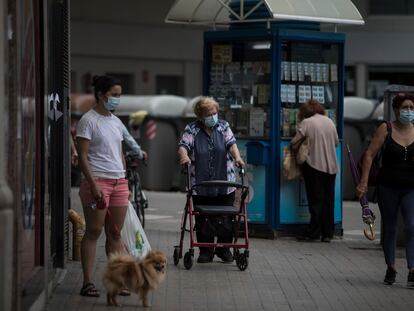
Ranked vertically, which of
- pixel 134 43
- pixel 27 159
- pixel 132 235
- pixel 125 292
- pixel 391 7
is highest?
pixel 391 7

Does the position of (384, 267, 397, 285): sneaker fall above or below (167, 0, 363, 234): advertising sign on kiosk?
below

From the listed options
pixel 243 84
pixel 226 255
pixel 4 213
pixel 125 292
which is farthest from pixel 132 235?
pixel 243 84

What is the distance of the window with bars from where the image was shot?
33.5 m

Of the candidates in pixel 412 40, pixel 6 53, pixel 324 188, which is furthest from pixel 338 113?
pixel 412 40

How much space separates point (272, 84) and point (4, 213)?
304 inches

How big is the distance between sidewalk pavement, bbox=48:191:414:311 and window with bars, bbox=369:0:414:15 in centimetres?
2071

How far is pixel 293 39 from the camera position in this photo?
14.0 metres

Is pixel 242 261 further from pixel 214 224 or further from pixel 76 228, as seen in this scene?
pixel 76 228

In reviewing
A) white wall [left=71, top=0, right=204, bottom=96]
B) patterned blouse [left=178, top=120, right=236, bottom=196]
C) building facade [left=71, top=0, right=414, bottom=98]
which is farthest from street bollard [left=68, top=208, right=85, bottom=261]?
white wall [left=71, top=0, right=204, bottom=96]

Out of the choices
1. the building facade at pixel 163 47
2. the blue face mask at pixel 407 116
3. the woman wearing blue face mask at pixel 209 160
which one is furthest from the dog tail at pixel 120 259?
the building facade at pixel 163 47

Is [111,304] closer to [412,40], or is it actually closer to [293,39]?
[293,39]

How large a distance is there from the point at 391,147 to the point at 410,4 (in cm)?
2417

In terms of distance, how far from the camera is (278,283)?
1030 cm

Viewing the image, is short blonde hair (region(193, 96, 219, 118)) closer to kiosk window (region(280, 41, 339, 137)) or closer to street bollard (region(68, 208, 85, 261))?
street bollard (region(68, 208, 85, 261))
